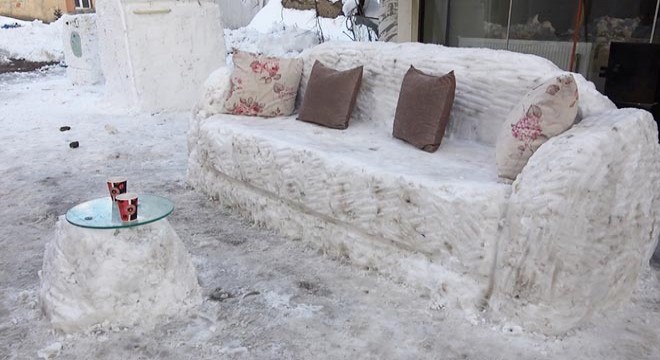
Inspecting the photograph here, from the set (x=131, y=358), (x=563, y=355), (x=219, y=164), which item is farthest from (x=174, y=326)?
(x=563, y=355)

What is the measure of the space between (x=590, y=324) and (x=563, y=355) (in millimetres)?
247

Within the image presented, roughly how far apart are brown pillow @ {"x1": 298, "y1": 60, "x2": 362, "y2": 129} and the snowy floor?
29.6 inches

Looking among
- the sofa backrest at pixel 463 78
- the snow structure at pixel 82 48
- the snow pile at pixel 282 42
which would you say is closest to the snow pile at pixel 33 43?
the snow structure at pixel 82 48

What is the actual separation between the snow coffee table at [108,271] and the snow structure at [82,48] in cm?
561

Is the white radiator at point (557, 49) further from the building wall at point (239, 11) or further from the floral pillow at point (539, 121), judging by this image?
the building wall at point (239, 11)

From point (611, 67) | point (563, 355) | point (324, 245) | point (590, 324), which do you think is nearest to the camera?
point (563, 355)

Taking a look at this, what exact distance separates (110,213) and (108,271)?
223mm

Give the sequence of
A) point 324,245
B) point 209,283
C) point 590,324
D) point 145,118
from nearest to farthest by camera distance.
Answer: point 590,324 → point 209,283 → point 324,245 → point 145,118

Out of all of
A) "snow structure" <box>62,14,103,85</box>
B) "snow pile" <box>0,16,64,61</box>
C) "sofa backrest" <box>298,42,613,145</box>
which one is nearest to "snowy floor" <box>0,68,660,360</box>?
"sofa backrest" <box>298,42,613,145</box>

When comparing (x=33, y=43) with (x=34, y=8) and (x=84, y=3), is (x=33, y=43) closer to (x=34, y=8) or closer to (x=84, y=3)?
(x=34, y=8)

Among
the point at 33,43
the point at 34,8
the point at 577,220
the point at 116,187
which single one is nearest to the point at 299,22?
the point at 33,43

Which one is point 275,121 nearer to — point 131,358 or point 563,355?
point 131,358

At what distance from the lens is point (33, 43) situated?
9594 millimetres

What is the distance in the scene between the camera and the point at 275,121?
3215 millimetres
